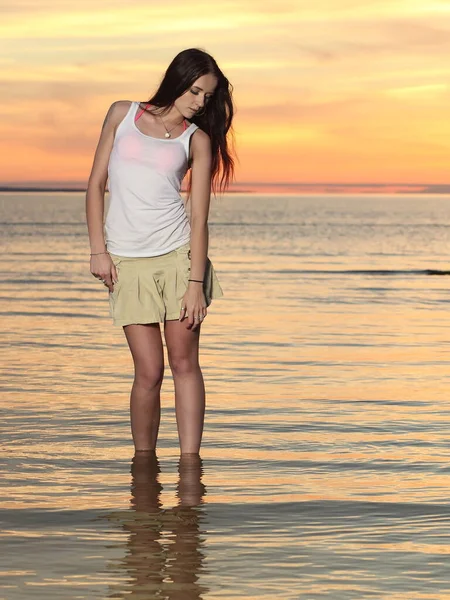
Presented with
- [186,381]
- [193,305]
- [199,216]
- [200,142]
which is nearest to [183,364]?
[186,381]

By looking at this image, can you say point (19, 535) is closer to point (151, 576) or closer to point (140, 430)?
point (151, 576)

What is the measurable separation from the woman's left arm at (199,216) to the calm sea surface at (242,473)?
96cm

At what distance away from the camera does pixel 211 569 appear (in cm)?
460

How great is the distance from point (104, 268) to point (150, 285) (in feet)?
0.81

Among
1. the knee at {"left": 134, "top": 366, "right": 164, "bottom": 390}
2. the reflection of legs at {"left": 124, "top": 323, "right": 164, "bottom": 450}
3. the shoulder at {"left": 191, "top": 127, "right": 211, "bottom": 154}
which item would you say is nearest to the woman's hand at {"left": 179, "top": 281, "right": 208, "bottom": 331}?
the reflection of legs at {"left": 124, "top": 323, "right": 164, "bottom": 450}

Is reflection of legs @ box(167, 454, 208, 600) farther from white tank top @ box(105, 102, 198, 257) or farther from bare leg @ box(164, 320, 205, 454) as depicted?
white tank top @ box(105, 102, 198, 257)

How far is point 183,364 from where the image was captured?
245 inches

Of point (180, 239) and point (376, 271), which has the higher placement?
point (180, 239)

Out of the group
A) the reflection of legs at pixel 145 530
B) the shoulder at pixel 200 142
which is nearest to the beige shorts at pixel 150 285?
the shoulder at pixel 200 142

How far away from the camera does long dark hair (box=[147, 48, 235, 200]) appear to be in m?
5.73

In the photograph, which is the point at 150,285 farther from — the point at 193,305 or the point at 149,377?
the point at 149,377

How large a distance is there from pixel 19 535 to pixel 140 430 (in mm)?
1521

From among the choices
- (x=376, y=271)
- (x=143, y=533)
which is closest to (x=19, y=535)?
(x=143, y=533)

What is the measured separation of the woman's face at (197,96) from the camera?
18.9 feet
